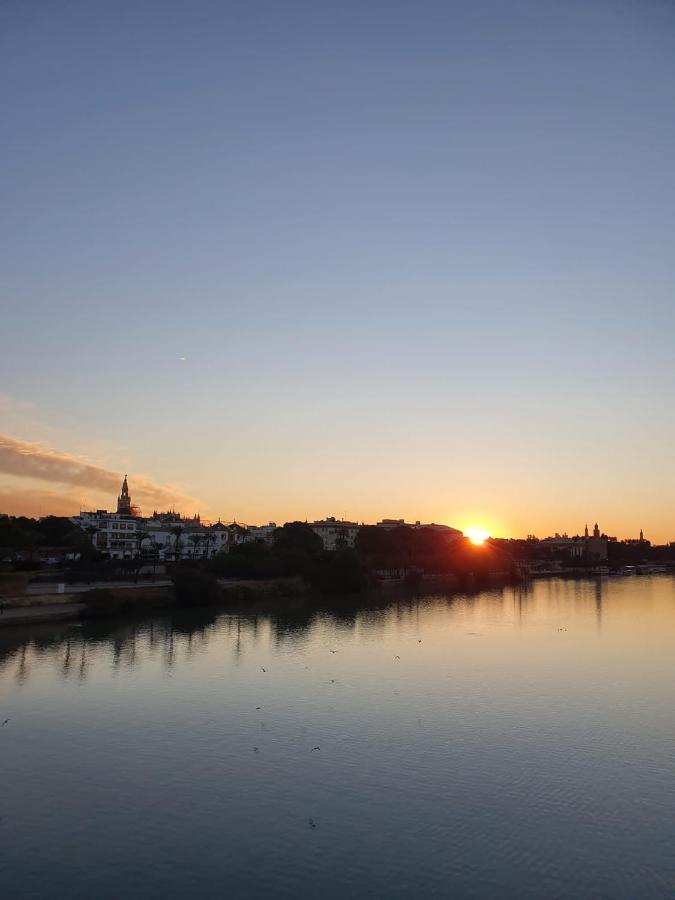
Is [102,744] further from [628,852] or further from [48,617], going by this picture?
[48,617]

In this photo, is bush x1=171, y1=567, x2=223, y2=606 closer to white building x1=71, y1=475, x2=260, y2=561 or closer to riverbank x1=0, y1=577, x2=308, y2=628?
riverbank x1=0, y1=577, x2=308, y2=628

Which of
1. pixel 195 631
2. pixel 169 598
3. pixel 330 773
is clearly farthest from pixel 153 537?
pixel 330 773

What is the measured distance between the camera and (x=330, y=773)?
848 inches

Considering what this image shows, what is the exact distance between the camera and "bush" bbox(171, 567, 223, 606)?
6072 centimetres

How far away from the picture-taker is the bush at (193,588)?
2391 inches

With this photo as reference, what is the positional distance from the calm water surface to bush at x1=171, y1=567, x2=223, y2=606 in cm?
1760

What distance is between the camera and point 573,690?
33.5 m

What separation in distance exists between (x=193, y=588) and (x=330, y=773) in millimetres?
40942

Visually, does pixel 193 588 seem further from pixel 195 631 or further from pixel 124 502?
pixel 124 502

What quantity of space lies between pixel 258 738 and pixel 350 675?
11.7 meters

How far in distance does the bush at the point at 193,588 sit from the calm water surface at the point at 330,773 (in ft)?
57.7

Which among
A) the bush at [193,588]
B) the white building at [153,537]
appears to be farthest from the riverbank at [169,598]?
the white building at [153,537]

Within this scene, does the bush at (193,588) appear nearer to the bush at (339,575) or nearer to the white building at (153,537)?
the bush at (339,575)

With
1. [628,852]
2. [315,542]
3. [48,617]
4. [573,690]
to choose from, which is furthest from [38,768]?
[315,542]
